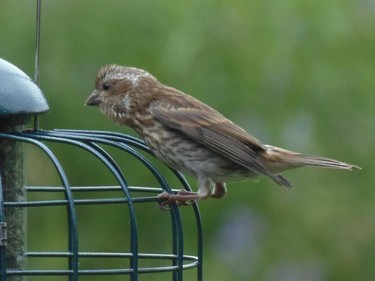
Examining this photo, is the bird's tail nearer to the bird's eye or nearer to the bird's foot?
the bird's foot

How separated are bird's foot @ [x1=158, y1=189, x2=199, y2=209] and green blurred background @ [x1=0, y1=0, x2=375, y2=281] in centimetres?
210

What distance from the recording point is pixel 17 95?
8461 mm

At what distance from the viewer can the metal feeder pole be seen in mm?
8422

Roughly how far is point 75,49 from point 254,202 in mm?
1824

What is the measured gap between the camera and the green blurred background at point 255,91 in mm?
11297

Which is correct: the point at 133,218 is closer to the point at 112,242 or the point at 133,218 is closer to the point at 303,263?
the point at 112,242

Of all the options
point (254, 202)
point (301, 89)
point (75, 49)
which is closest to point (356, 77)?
point (301, 89)

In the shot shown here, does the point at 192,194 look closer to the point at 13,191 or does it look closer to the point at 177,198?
the point at 177,198

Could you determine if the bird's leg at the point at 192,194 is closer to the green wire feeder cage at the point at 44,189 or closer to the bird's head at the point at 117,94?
the green wire feeder cage at the point at 44,189

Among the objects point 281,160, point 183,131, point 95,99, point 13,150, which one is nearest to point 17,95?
point 13,150

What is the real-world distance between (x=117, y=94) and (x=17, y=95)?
4.59 feet

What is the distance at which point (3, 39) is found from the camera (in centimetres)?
1119

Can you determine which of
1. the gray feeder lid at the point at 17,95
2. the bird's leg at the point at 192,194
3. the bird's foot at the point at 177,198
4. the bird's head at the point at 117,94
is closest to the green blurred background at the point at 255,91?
the bird's head at the point at 117,94

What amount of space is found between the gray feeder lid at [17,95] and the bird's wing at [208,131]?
1214 mm
